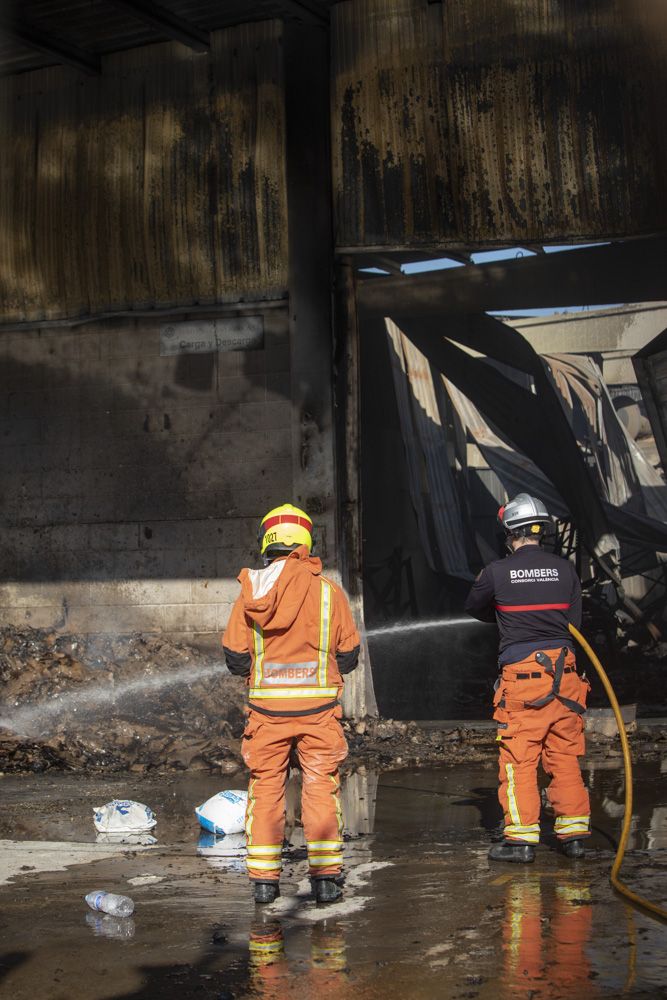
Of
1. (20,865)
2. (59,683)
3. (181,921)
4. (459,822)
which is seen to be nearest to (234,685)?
(59,683)

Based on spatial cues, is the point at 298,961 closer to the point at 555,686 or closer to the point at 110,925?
the point at 110,925

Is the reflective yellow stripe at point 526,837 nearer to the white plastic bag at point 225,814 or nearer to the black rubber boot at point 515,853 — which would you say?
the black rubber boot at point 515,853

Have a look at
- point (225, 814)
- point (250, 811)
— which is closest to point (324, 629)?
point (250, 811)

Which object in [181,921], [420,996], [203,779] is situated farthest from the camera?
[203,779]

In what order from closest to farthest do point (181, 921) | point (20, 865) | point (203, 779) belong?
1. point (181, 921)
2. point (20, 865)
3. point (203, 779)

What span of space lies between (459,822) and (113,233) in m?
7.43

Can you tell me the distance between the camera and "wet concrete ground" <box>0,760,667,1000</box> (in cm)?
380

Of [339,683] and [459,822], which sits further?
[459,822]

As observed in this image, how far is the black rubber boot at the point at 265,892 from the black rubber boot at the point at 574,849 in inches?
62.5

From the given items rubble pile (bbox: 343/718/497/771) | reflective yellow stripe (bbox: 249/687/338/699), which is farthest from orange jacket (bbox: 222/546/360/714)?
rubble pile (bbox: 343/718/497/771)

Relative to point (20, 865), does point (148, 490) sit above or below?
above

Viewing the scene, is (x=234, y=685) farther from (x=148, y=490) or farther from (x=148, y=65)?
(x=148, y=65)

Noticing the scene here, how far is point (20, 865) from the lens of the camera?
572 centimetres

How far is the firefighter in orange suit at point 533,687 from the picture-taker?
18.5 ft
